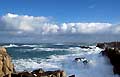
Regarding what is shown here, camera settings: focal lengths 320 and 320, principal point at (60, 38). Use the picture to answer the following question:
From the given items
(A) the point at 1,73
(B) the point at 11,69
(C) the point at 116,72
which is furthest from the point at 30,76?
(C) the point at 116,72

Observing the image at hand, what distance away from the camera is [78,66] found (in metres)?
41.7

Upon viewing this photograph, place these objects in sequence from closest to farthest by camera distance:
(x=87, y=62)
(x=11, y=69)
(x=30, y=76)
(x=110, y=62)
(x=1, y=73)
Result: (x=30, y=76) → (x=1, y=73) → (x=11, y=69) → (x=110, y=62) → (x=87, y=62)

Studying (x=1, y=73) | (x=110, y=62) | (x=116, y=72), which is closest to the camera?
(x=1, y=73)

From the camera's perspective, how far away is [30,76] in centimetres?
2039

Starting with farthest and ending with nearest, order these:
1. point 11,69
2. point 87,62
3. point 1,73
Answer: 1. point 87,62
2. point 11,69
3. point 1,73

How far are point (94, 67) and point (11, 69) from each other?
16965 millimetres

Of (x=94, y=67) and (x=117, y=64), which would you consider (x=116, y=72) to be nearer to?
(x=117, y=64)

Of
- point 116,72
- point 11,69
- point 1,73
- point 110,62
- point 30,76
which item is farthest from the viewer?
point 110,62

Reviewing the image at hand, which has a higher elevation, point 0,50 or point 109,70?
point 0,50

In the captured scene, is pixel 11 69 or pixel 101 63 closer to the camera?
pixel 11 69

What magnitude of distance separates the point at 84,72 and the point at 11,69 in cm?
1361

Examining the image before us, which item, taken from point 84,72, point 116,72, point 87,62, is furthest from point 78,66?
point 116,72

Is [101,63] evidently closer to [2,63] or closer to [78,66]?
[78,66]

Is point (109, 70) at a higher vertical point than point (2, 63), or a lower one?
lower
